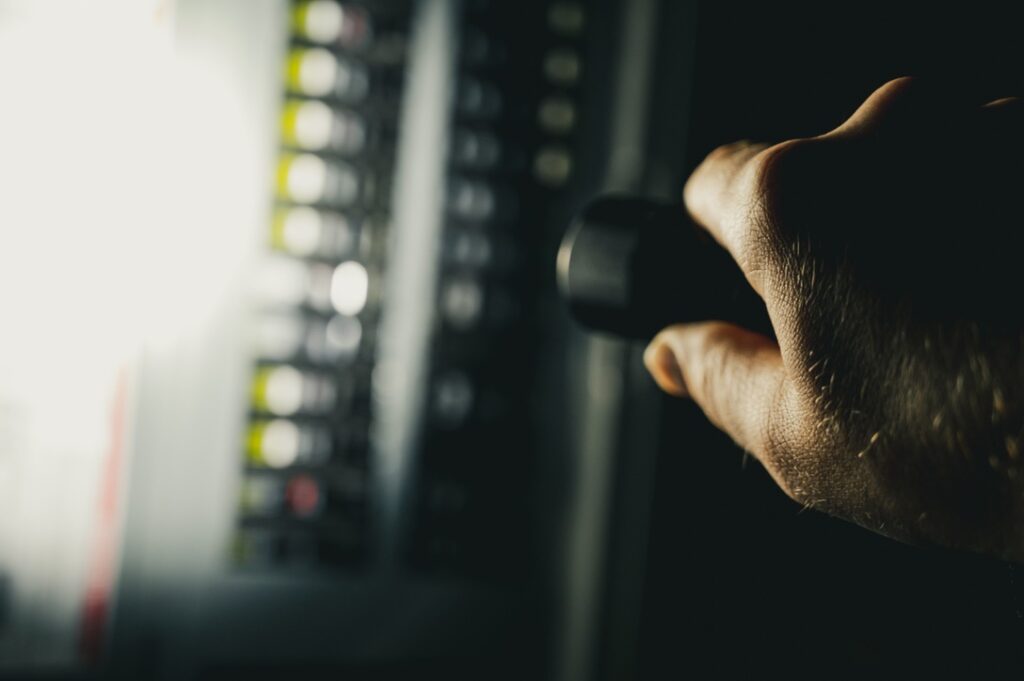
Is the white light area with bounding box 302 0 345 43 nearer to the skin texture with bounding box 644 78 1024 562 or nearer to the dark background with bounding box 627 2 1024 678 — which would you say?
the dark background with bounding box 627 2 1024 678

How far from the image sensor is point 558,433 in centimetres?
156

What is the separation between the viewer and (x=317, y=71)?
1.46m

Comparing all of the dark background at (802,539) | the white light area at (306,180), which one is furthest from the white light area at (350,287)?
the dark background at (802,539)

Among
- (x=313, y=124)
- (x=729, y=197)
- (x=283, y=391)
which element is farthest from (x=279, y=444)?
(x=729, y=197)

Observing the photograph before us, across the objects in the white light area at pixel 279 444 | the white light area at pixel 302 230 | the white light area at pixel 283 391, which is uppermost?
the white light area at pixel 302 230

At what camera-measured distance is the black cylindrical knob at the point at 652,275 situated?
1.51ft

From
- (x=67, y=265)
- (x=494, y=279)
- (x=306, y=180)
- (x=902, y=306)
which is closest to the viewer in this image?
(x=902, y=306)

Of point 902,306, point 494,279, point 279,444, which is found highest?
point 494,279

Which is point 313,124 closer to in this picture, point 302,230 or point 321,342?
point 302,230

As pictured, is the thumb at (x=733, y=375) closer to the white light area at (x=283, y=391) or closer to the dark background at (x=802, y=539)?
the dark background at (x=802, y=539)

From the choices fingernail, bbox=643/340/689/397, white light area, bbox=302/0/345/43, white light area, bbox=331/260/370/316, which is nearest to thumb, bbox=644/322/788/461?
fingernail, bbox=643/340/689/397

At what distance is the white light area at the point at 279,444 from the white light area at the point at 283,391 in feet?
0.08

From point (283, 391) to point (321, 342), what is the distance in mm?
109

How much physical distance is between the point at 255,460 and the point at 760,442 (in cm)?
119
